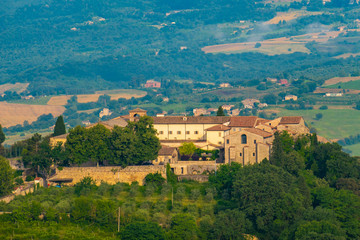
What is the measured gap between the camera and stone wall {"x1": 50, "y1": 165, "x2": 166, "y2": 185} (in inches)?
2527

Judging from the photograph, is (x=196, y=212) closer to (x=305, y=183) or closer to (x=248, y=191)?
(x=248, y=191)

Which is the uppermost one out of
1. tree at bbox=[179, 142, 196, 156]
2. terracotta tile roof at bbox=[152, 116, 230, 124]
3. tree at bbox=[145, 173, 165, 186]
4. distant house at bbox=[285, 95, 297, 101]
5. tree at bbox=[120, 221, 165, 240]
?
distant house at bbox=[285, 95, 297, 101]

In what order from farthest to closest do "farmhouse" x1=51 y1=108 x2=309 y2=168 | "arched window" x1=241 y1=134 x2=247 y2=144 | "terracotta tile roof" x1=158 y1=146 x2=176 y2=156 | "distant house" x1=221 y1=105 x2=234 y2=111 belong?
"distant house" x1=221 y1=105 x2=234 y2=111 → "terracotta tile roof" x1=158 y1=146 x2=176 y2=156 → "arched window" x1=241 y1=134 x2=247 y2=144 → "farmhouse" x1=51 y1=108 x2=309 y2=168

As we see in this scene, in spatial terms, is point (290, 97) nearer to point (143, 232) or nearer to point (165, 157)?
point (165, 157)

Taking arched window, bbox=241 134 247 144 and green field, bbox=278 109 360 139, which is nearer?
arched window, bbox=241 134 247 144

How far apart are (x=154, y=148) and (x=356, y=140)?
10279 cm

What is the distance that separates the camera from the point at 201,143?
71.2 meters

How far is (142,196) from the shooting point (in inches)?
2400

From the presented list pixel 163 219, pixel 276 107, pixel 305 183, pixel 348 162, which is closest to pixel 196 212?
pixel 163 219

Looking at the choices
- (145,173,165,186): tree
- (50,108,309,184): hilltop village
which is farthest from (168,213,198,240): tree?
(50,108,309,184): hilltop village

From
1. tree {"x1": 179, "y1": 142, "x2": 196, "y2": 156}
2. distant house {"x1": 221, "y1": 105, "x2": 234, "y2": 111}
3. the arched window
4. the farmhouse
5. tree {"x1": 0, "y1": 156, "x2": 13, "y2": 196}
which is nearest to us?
tree {"x1": 0, "y1": 156, "x2": 13, "y2": 196}

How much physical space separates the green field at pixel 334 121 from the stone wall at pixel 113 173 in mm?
96807

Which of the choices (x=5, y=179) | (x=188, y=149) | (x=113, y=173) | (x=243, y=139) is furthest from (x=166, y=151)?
(x=5, y=179)

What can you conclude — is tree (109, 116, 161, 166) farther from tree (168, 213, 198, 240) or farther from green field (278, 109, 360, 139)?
green field (278, 109, 360, 139)
